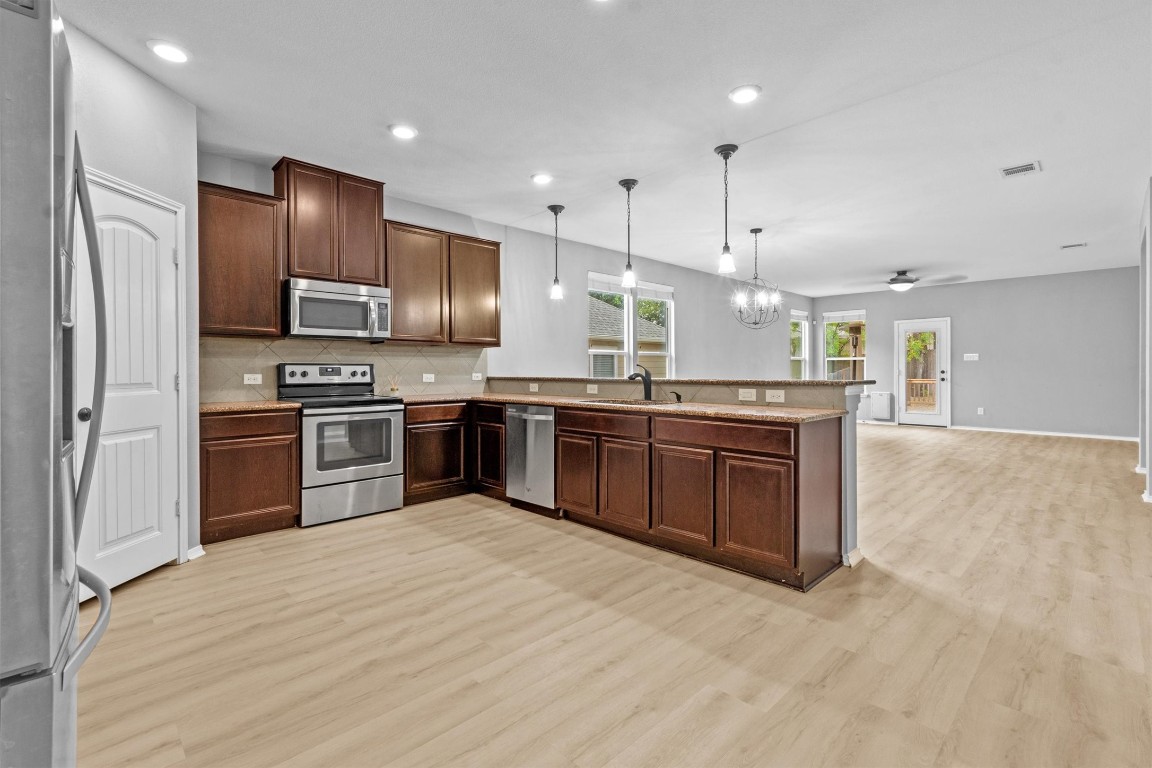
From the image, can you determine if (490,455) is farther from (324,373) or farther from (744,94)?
(744,94)

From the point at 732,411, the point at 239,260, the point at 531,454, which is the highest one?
the point at 239,260

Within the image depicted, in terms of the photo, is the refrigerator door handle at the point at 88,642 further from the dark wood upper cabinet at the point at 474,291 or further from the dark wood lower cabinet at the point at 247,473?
the dark wood upper cabinet at the point at 474,291

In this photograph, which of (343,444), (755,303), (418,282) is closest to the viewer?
(343,444)

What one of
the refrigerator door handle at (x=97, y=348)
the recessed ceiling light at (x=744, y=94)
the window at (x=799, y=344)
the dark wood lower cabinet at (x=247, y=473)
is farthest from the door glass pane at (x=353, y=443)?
the window at (x=799, y=344)

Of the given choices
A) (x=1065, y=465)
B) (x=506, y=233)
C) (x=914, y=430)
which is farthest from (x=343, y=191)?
(x=914, y=430)

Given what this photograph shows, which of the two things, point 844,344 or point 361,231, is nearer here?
point 361,231

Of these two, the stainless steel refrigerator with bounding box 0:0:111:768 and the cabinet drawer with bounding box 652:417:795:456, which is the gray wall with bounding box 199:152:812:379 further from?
the stainless steel refrigerator with bounding box 0:0:111:768

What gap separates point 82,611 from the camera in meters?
2.52

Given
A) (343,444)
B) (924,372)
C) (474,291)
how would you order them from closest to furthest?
A: (343,444), (474,291), (924,372)

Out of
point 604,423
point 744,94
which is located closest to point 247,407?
point 604,423

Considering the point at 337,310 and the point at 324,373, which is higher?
the point at 337,310

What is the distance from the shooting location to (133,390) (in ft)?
9.29

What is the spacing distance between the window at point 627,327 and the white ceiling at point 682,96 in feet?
5.56

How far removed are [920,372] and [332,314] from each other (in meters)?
9.98
